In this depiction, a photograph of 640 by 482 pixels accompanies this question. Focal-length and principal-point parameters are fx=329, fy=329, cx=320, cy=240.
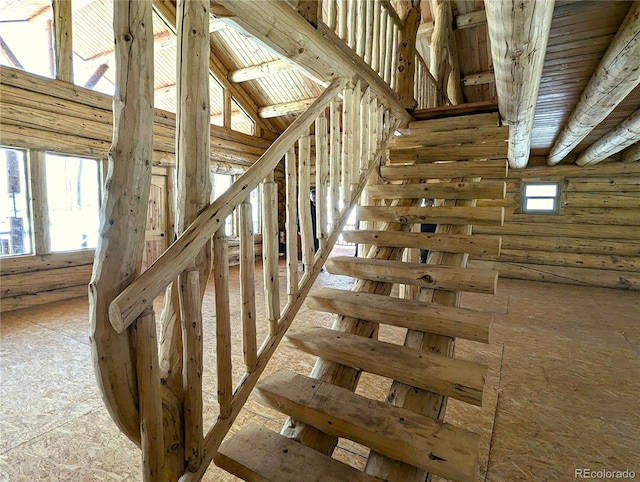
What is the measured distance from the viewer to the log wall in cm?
541

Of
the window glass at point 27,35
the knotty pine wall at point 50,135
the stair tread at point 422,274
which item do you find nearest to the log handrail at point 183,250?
the stair tread at point 422,274

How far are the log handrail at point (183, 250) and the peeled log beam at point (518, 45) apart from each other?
1.00 m

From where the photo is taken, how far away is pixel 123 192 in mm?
968

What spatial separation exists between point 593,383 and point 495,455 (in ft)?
4.33

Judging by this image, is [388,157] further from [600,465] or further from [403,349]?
[600,465]

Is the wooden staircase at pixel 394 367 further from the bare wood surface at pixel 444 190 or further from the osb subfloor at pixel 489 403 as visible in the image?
the osb subfloor at pixel 489 403

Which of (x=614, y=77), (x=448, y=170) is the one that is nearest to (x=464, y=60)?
(x=448, y=170)

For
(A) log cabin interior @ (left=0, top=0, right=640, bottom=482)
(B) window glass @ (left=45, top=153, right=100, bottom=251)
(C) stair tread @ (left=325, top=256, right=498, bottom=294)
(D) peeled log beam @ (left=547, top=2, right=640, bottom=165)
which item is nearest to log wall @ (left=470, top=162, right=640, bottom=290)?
(A) log cabin interior @ (left=0, top=0, right=640, bottom=482)

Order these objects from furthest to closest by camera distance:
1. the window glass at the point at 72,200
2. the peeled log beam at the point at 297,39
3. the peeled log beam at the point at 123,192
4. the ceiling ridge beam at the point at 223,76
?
1. the ceiling ridge beam at the point at 223,76
2. the window glass at the point at 72,200
3. the peeled log beam at the point at 297,39
4. the peeled log beam at the point at 123,192

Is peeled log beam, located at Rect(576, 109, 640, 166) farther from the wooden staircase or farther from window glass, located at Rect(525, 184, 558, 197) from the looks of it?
the wooden staircase

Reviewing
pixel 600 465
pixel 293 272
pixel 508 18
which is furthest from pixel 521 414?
pixel 508 18

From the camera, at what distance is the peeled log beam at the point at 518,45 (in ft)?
3.97

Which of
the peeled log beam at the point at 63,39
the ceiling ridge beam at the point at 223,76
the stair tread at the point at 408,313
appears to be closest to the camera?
the stair tread at the point at 408,313

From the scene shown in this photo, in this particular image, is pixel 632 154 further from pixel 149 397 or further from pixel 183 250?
pixel 149 397
